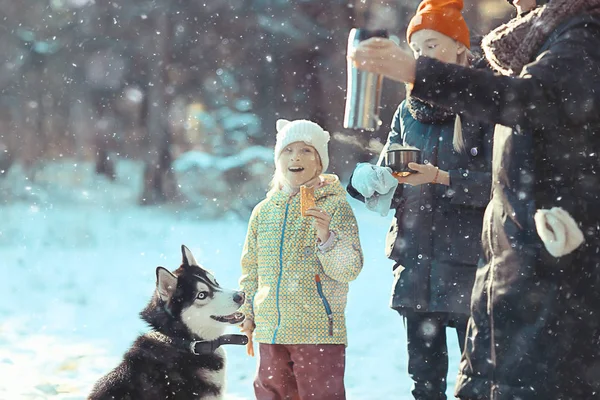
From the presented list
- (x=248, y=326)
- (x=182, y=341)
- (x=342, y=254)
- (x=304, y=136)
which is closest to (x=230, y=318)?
(x=248, y=326)

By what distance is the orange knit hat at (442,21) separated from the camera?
3141 millimetres

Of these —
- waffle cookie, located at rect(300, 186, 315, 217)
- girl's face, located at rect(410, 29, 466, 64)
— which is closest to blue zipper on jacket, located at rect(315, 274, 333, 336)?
waffle cookie, located at rect(300, 186, 315, 217)

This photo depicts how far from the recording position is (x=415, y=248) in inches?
123

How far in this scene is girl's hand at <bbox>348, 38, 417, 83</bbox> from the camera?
1.65 meters

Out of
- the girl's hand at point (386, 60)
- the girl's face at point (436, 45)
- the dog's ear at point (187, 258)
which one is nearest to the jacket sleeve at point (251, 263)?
the dog's ear at point (187, 258)

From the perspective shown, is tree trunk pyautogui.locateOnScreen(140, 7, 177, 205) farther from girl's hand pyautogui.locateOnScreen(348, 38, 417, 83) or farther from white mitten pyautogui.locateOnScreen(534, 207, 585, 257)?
white mitten pyautogui.locateOnScreen(534, 207, 585, 257)

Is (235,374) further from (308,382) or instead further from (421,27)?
(421,27)

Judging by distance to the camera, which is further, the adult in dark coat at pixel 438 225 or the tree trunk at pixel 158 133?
the tree trunk at pixel 158 133

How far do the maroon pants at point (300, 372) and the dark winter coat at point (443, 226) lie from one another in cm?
37

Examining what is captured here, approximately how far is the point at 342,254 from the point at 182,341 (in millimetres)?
831

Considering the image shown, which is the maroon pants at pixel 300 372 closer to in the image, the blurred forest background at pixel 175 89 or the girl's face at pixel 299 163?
the girl's face at pixel 299 163

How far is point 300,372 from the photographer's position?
125 inches

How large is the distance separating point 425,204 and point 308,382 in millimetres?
897

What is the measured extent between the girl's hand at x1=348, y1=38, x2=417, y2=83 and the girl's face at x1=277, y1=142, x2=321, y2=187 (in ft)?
5.57
